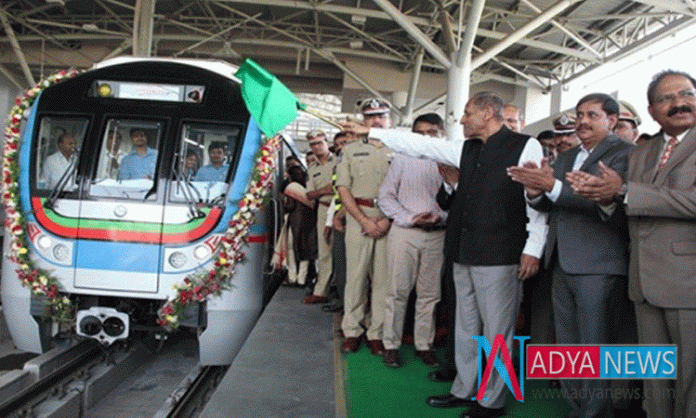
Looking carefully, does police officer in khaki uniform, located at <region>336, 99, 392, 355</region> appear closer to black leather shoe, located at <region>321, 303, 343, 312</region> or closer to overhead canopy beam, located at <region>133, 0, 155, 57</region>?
black leather shoe, located at <region>321, 303, 343, 312</region>

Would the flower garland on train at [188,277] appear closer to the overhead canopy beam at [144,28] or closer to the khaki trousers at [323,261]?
the khaki trousers at [323,261]

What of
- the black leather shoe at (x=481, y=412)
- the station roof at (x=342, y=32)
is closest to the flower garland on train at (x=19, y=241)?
the black leather shoe at (x=481, y=412)

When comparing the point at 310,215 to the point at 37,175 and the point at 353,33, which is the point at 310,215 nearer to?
the point at 37,175

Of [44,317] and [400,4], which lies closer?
[44,317]

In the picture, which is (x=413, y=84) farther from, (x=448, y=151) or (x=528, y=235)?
(x=528, y=235)

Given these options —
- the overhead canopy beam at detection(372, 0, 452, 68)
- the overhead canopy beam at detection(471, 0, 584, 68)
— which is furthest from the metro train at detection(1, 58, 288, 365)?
the overhead canopy beam at detection(471, 0, 584, 68)

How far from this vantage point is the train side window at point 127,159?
5004mm

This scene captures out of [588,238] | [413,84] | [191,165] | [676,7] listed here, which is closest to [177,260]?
[191,165]

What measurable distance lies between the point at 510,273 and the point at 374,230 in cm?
146

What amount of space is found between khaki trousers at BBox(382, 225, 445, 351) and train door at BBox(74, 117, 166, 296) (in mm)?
1952

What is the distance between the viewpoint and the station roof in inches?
637

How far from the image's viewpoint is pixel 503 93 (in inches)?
974

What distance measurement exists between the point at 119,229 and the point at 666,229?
13.2ft

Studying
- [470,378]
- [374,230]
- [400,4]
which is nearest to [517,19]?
[400,4]
